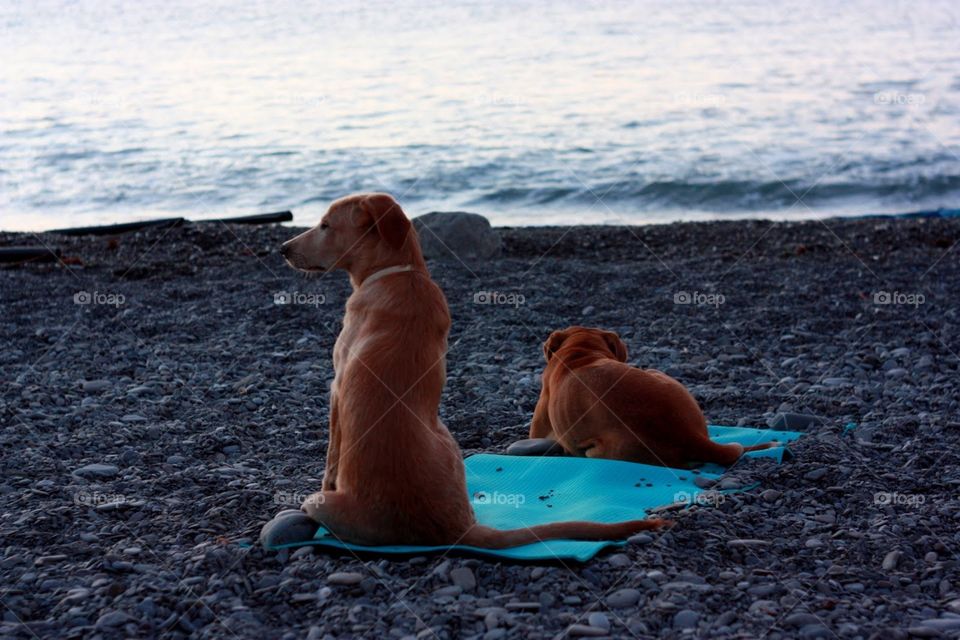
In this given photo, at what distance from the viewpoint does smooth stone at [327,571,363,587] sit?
4.50 metres

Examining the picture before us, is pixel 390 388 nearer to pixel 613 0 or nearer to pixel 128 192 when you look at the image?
pixel 128 192

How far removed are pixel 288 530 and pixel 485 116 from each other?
25081 mm

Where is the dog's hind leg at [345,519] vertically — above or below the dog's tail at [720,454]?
above

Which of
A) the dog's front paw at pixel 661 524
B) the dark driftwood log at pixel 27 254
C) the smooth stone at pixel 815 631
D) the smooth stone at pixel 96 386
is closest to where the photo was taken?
the smooth stone at pixel 815 631

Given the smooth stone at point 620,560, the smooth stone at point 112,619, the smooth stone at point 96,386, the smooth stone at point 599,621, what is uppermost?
the smooth stone at point 96,386

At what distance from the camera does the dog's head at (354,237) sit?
5.57m

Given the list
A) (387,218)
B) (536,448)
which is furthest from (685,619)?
(536,448)

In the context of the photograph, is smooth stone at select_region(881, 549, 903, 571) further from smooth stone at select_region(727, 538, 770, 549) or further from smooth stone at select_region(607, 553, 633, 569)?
smooth stone at select_region(607, 553, 633, 569)

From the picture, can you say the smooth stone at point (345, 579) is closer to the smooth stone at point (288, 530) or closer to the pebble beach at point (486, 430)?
the pebble beach at point (486, 430)

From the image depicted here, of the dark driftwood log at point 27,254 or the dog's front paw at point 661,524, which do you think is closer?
the dog's front paw at point 661,524

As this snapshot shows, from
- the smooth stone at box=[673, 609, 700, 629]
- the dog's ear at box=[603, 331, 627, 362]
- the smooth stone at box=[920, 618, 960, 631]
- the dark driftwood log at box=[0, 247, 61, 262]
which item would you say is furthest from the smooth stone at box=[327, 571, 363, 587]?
the dark driftwood log at box=[0, 247, 61, 262]

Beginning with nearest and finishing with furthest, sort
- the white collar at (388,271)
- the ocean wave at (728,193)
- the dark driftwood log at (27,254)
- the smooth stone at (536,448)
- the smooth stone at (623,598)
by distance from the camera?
1. the smooth stone at (623,598)
2. the white collar at (388,271)
3. the smooth stone at (536,448)
4. the dark driftwood log at (27,254)
5. the ocean wave at (728,193)

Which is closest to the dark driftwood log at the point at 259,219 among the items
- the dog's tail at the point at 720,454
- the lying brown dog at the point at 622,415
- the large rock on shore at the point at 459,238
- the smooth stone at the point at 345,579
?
the large rock on shore at the point at 459,238

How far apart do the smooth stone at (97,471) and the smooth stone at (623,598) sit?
3516 millimetres
